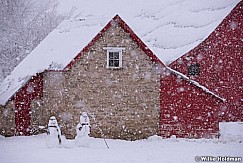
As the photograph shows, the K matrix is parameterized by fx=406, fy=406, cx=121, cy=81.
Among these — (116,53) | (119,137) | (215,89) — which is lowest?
(119,137)

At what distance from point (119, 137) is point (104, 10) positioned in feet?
7.18

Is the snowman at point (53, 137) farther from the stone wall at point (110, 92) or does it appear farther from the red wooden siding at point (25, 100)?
the stone wall at point (110, 92)

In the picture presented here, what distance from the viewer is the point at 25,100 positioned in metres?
6.47

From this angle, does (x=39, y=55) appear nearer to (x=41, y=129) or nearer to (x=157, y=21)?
(x=41, y=129)

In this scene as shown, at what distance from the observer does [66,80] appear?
6707mm

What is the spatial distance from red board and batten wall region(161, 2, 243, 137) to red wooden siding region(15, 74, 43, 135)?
6.95ft

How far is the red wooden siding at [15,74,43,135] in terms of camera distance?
630 cm

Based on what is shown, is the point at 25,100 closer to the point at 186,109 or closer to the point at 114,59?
the point at 114,59

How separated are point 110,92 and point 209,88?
2021mm

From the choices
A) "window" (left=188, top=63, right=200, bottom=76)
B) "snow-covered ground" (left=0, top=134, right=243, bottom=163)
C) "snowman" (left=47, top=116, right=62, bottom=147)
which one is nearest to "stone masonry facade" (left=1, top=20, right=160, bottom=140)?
"snowman" (left=47, top=116, right=62, bottom=147)

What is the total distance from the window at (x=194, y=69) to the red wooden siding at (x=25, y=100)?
3.15 meters

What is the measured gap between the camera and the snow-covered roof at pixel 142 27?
22.5ft

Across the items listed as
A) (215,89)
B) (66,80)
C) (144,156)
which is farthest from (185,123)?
(144,156)

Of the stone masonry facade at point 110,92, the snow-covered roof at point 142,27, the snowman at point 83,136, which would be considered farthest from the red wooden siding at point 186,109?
the snowman at point 83,136
